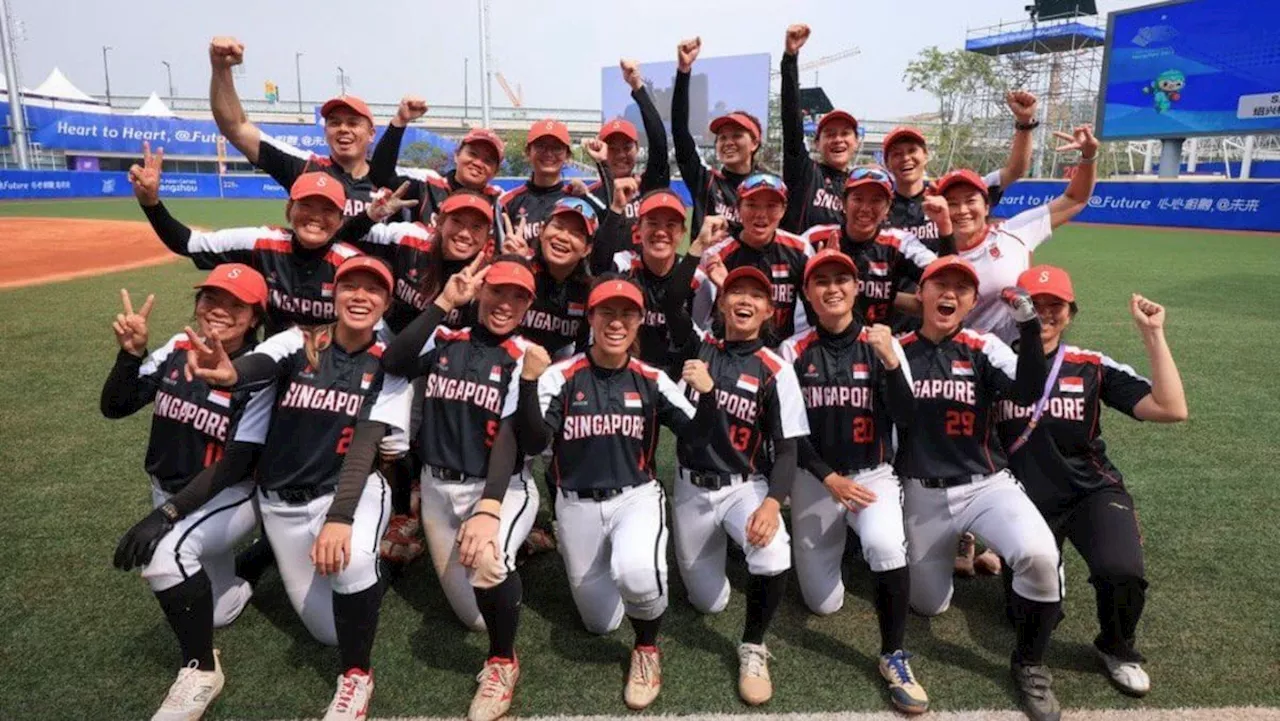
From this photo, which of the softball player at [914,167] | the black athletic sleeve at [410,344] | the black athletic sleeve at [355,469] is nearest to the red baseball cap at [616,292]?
the black athletic sleeve at [410,344]

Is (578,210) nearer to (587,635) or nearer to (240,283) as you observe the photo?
(240,283)

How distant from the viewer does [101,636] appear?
3627mm

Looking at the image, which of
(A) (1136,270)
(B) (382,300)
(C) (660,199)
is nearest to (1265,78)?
(A) (1136,270)

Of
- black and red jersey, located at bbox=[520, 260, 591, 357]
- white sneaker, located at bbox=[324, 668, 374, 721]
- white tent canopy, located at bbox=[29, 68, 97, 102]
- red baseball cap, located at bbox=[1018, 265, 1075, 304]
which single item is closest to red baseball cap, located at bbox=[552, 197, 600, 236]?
black and red jersey, located at bbox=[520, 260, 591, 357]

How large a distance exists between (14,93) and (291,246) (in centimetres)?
4296

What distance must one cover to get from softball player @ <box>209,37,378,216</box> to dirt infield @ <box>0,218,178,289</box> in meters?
12.1

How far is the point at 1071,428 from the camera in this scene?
3789mm

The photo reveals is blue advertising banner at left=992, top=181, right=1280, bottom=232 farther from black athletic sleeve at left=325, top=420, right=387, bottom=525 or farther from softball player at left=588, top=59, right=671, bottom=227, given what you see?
black athletic sleeve at left=325, top=420, right=387, bottom=525

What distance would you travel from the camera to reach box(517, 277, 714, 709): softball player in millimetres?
3629

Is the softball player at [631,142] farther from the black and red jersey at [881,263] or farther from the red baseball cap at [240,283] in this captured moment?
the red baseball cap at [240,283]

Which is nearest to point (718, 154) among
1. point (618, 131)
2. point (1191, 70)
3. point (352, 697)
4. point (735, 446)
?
point (618, 131)

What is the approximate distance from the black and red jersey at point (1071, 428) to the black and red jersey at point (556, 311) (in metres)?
2.25

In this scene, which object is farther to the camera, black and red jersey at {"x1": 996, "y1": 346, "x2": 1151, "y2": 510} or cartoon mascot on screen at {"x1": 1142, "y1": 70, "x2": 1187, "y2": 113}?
cartoon mascot on screen at {"x1": 1142, "y1": 70, "x2": 1187, "y2": 113}

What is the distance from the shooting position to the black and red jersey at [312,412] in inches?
138
